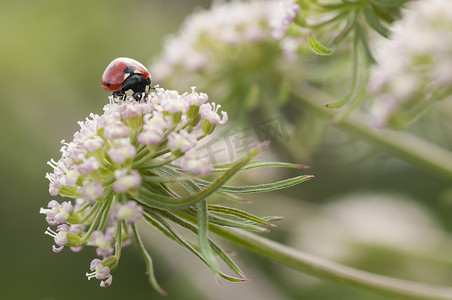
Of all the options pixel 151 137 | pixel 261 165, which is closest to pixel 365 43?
pixel 261 165

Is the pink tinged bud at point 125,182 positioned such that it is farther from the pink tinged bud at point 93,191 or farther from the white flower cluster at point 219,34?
the white flower cluster at point 219,34

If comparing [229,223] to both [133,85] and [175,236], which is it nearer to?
[175,236]

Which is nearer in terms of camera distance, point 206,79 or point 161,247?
point 206,79

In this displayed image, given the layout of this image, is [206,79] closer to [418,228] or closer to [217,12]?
[217,12]

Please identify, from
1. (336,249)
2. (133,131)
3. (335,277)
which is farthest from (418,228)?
(133,131)

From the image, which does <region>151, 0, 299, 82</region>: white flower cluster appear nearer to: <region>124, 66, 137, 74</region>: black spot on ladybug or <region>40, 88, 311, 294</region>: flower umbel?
<region>124, 66, 137, 74</region>: black spot on ladybug

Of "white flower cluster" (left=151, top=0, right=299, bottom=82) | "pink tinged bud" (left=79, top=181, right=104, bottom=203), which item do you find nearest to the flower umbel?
"pink tinged bud" (left=79, top=181, right=104, bottom=203)
